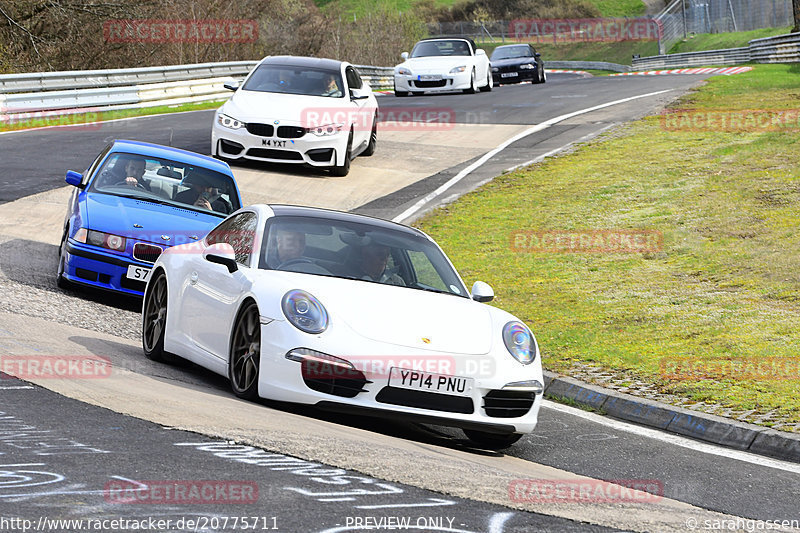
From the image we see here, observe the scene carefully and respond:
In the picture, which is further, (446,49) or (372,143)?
(446,49)

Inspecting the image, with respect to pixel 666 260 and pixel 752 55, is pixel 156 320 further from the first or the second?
pixel 752 55

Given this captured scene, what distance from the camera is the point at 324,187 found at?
1930cm

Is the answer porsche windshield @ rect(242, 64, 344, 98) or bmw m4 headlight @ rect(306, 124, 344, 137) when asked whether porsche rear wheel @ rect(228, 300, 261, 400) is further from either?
porsche windshield @ rect(242, 64, 344, 98)

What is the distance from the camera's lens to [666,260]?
14.6 meters

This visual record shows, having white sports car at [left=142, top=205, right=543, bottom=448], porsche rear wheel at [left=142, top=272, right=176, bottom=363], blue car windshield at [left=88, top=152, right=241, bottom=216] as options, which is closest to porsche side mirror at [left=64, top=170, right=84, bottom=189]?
blue car windshield at [left=88, top=152, right=241, bottom=216]

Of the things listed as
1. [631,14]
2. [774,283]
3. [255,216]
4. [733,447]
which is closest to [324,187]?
[774,283]

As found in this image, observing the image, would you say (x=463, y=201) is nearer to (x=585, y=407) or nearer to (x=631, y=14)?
(x=585, y=407)

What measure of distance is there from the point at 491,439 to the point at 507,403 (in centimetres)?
33

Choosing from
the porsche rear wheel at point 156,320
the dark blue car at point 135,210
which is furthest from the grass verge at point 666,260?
the dark blue car at point 135,210

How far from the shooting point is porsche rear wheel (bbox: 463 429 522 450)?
292 inches

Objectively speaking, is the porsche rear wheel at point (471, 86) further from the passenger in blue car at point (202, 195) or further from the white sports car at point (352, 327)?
the white sports car at point (352, 327)

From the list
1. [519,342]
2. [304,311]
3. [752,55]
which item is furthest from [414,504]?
[752,55]

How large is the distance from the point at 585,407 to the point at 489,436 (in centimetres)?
189

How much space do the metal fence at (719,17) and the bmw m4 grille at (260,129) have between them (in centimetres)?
3785
